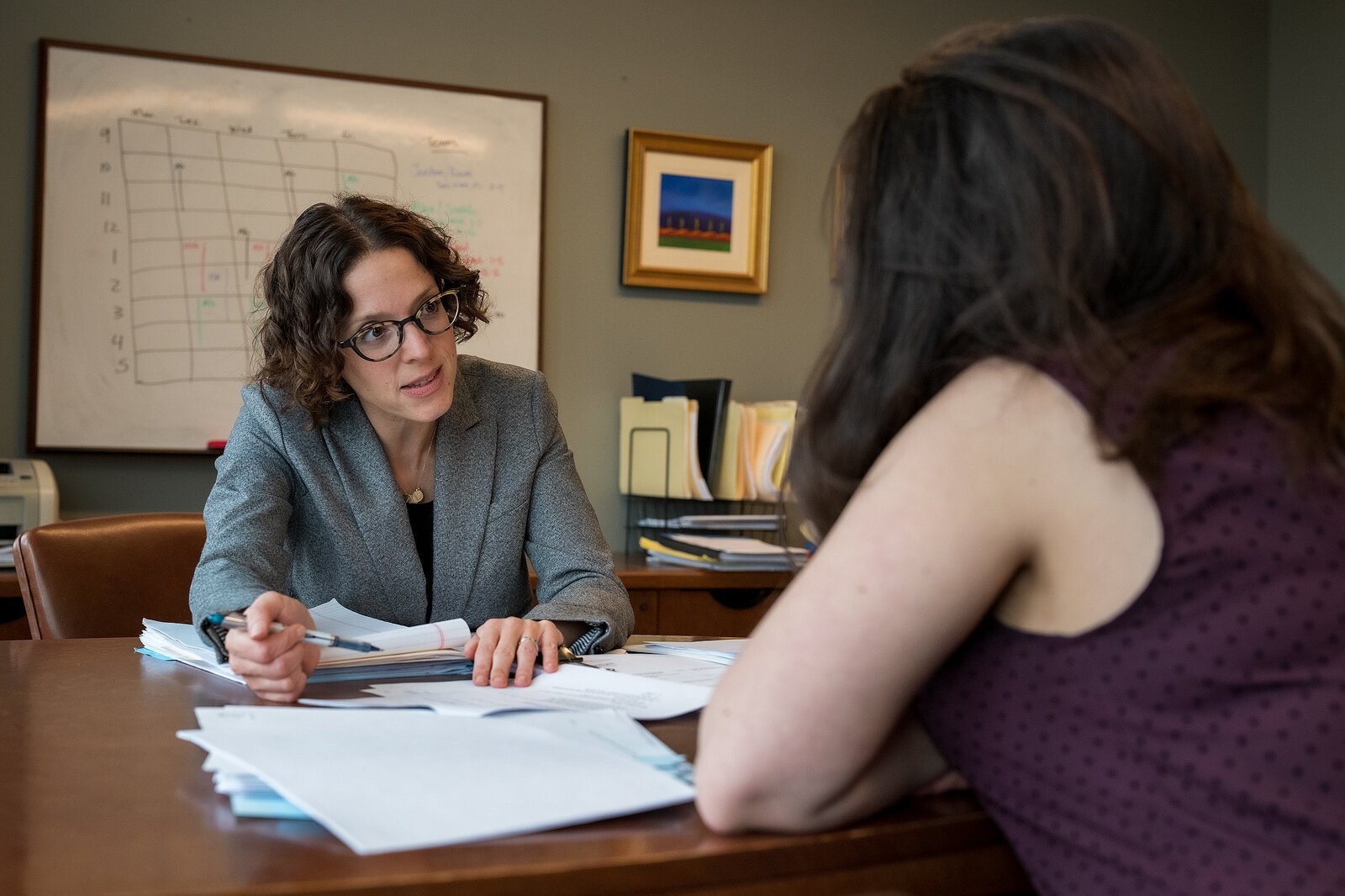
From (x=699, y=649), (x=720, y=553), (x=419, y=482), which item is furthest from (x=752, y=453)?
(x=699, y=649)

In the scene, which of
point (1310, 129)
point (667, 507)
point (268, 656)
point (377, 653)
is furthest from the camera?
point (1310, 129)

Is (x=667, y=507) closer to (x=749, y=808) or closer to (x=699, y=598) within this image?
(x=699, y=598)

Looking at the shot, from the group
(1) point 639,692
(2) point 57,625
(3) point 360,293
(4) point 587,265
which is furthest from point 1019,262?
(4) point 587,265

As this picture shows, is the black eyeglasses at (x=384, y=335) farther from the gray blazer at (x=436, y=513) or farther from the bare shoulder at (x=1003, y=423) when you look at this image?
the bare shoulder at (x=1003, y=423)

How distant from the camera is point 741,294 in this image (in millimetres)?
3359

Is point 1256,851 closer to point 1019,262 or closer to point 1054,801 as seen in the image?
point 1054,801

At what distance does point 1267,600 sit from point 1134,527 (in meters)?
0.09

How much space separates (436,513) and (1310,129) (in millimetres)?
3206

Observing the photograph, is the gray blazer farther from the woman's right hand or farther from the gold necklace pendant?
the woman's right hand

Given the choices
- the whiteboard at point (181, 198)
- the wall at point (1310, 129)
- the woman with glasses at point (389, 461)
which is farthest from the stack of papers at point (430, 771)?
the wall at point (1310, 129)

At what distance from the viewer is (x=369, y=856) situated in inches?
26.9

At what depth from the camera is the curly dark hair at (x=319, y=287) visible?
168cm

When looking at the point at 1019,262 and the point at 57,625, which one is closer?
the point at 1019,262

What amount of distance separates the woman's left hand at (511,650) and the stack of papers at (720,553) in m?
1.39
